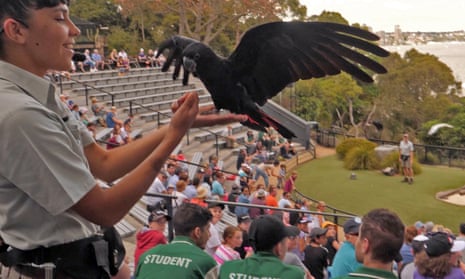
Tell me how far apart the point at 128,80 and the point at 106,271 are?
1664 centimetres

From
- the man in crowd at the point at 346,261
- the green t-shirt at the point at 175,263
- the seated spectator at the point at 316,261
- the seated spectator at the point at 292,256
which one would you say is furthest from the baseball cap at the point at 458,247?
the green t-shirt at the point at 175,263

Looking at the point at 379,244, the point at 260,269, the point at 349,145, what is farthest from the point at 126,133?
the point at 349,145

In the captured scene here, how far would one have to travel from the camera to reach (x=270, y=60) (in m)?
2.60

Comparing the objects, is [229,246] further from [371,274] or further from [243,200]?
[243,200]

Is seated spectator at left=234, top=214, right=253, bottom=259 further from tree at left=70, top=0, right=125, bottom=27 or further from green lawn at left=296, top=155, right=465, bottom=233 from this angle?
tree at left=70, top=0, right=125, bottom=27

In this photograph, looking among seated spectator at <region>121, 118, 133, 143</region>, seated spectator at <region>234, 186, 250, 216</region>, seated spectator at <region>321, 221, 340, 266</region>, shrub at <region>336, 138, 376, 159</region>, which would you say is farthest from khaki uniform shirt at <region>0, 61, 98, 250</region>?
shrub at <region>336, 138, 376, 159</region>

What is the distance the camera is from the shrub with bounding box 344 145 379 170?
1831 cm

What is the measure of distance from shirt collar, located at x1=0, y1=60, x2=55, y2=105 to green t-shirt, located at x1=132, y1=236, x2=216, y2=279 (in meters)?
1.52

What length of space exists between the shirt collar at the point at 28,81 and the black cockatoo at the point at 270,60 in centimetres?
103

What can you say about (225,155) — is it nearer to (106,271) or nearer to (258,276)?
(258,276)

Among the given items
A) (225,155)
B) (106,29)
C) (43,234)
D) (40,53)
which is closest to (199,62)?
(40,53)

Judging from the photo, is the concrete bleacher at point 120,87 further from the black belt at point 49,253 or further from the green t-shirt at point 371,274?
the black belt at point 49,253

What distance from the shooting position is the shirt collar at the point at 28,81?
4.23 ft

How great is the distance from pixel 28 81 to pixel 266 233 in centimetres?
190
